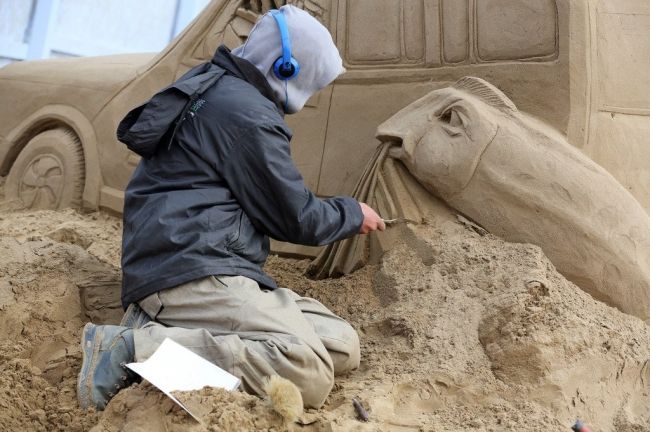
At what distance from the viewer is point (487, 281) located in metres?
2.89

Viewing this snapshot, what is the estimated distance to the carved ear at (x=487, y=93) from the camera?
325 cm

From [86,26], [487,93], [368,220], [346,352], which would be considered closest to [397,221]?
[368,220]

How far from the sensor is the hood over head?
274cm

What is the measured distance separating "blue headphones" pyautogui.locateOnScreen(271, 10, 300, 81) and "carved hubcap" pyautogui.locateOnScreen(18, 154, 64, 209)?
1981mm

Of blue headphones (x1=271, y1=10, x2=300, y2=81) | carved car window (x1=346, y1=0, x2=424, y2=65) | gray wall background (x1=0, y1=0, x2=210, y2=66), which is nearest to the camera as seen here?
blue headphones (x1=271, y1=10, x2=300, y2=81)

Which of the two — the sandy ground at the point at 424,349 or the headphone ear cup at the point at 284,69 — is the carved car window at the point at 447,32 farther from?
the headphone ear cup at the point at 284,69

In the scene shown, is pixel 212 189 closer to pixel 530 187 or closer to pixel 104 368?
pixel 104 368

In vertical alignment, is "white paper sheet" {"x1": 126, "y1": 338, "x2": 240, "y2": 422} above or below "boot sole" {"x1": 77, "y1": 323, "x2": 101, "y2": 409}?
above

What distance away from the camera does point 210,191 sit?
261cm

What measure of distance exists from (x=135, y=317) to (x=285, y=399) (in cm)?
74

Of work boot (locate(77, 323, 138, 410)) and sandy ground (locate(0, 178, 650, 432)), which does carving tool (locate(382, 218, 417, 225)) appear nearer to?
sandy ground (locate(0, 178, 650, 432))

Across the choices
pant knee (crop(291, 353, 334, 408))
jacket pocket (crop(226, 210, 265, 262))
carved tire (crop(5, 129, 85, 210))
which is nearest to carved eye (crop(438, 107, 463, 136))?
jacket pocket (crop(226, 210, 265, 262))

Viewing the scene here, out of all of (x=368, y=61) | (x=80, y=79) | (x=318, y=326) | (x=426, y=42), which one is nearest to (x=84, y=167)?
(x=80, y=79)

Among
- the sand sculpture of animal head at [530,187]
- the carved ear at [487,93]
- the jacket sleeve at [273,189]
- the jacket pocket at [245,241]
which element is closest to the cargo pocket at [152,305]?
the jacket pocket at [245,241]
